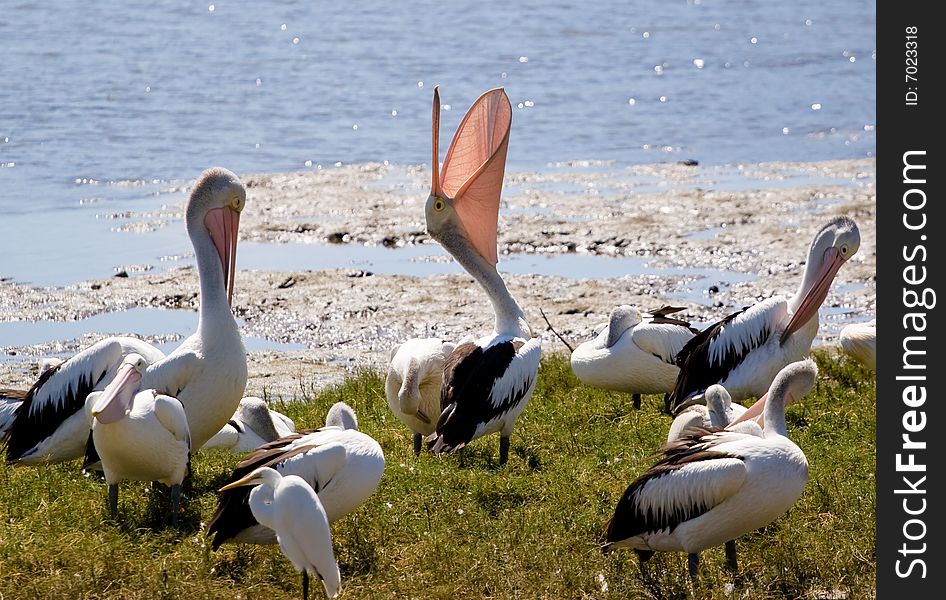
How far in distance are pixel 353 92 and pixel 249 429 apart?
46.9ft

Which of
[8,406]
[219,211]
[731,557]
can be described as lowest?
[731,557]

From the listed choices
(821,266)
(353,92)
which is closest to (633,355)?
(821,266)

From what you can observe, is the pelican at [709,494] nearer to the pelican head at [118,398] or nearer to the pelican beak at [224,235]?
the pelican head at [118,398]

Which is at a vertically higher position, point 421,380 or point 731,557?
point 421,380

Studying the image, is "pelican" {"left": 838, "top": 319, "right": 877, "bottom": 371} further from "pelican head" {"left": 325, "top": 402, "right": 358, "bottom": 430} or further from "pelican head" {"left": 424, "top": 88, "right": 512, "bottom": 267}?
"pelican head" {"left": 325, "top": 402, "right": 358, "bottom": 430}

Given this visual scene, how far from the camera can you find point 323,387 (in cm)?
856

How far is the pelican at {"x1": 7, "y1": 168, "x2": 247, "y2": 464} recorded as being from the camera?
19.8 ft

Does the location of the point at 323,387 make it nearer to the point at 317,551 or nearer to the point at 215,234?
the point at 215,234

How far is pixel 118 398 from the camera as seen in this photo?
537cm

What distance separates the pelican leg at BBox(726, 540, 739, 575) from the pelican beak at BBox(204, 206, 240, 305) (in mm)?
2658

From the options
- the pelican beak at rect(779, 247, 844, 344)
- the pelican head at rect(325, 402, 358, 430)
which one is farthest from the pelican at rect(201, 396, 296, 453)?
the pelican beak at rect(779, 247, 844, 344)

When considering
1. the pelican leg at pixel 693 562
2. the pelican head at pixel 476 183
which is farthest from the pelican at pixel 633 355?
the pelican leg at pixel 693 562

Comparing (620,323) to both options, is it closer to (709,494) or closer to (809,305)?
(809,305)

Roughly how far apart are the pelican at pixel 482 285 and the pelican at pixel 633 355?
0.59 metres
